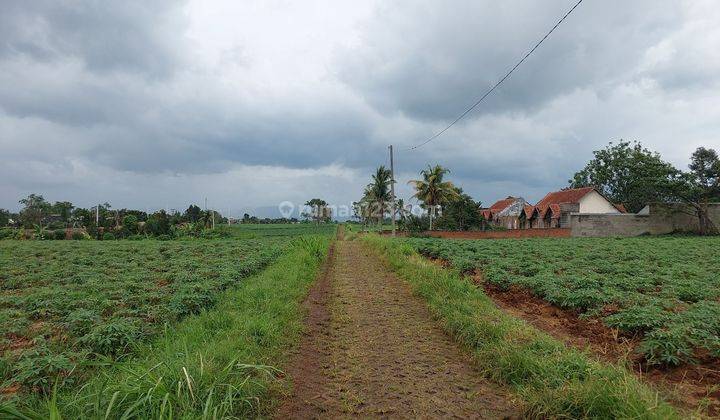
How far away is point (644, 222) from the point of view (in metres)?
31.9

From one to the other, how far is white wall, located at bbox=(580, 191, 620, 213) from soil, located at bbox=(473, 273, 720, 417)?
110 ft

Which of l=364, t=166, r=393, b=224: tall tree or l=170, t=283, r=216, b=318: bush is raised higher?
l=364, t=166, r=393, b=224: tall tree

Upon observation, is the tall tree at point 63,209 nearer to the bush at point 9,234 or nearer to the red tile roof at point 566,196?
the bush at point 9,234

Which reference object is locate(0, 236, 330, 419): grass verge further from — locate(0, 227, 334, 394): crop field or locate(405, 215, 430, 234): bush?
locate(405, 215, 430, 234): bush

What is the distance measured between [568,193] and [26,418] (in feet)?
146

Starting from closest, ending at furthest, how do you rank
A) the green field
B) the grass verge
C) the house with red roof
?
the grass verge < the green field < the house with red roof

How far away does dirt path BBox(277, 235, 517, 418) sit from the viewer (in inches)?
153

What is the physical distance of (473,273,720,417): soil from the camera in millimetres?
3795

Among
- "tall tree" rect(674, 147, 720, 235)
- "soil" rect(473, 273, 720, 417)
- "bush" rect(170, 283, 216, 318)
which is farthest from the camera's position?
"tall tree" rect(674, 147, 720, 235)

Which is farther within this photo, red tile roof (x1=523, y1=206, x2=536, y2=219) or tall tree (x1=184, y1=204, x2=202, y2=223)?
tall tree (x1=184, y1=204, x2=202, y2=223)

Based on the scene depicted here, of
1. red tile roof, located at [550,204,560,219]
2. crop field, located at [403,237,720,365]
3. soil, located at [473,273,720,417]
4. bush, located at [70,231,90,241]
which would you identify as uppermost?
red tile roof, located at [550,204,560,219]

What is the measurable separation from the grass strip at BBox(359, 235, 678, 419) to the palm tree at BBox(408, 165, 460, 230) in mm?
36664

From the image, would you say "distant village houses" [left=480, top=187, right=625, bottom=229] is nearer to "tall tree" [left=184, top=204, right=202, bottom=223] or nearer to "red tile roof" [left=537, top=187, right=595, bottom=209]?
"red tile roof" [left=537, top=187, right=595, bottom=209]

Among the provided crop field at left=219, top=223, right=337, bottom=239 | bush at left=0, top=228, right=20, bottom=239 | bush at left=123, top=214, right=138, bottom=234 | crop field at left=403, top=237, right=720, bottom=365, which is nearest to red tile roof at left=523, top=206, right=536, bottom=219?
crop field at left=219, top=223, right=337, bottom=239
